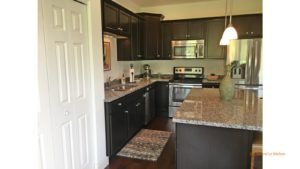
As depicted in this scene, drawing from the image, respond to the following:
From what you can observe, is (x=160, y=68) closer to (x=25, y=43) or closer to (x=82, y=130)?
(x=82, y=130)

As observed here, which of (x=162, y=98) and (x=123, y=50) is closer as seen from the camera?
(x=123, y=50)

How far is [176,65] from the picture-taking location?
491cm

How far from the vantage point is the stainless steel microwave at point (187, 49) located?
4309 mm

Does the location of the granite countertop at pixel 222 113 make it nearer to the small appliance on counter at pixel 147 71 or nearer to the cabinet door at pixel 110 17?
the cabinet door at pixel 110 17

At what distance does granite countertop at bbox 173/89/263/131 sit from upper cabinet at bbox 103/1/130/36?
1547 mm

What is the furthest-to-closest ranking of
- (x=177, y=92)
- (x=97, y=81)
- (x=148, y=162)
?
1. (x=177, y=92)
2. (x=148, y=162)
3. (x=97, y=81)

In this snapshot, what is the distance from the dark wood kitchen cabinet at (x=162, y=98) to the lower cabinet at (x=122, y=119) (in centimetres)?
95

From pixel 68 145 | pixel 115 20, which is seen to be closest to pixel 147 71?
pixel 115 20

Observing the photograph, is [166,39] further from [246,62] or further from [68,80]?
[68,80]

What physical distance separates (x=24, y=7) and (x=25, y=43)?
0.08m

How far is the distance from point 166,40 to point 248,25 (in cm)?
179

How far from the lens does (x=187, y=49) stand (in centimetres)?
438
